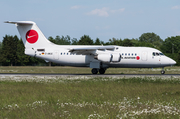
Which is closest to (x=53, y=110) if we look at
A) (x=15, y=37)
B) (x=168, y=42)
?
(x=15, y=37)

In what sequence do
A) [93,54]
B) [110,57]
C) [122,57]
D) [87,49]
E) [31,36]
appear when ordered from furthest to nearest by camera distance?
[31,36], [93,54], [122,57], [87,49], [110,57]

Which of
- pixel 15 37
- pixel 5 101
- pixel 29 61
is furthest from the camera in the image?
pixel 15 37

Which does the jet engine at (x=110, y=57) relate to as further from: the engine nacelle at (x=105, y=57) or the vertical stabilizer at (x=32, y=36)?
the vertical stabilizer at (x=32, y=36)

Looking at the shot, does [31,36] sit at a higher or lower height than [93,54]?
higher

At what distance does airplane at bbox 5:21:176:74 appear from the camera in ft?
115

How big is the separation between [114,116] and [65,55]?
28.8m

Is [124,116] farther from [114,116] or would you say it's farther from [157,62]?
[157,62]

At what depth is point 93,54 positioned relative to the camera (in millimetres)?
35906

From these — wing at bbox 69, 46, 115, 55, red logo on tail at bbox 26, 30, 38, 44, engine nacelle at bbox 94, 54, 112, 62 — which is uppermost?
red logo on tail at bbox 26, 30, 38, 44

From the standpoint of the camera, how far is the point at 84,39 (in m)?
114

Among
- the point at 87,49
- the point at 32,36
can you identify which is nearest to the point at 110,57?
the point at 87,49

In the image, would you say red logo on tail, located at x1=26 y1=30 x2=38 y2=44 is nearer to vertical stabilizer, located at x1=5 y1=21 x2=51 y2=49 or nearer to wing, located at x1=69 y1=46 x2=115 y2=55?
vertical stabilizer, located at x1=5 y1=21 x2=51 y2=49

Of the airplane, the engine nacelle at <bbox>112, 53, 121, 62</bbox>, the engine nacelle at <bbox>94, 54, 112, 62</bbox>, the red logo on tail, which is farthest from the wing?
the red logo on tail

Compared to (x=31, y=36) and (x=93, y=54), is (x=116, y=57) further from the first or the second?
(x=31, y=36)
